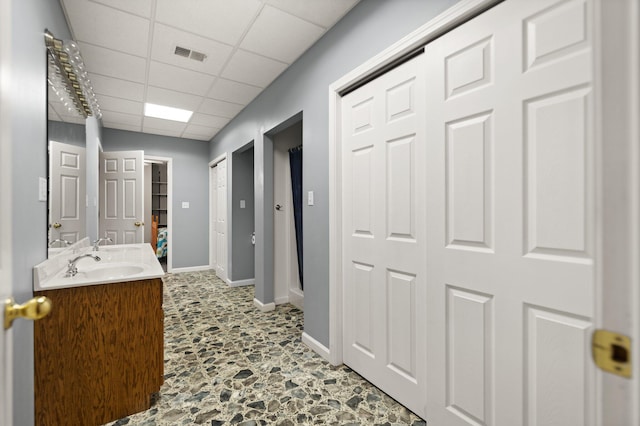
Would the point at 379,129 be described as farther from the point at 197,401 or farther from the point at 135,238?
the point at 135,238

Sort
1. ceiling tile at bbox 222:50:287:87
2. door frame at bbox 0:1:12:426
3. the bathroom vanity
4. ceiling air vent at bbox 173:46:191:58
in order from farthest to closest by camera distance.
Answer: ceiling tile at bbox 222:50:287:87, ceiling air vent at bbox 173:46:191:58, the bathroom vanity, door frame at bbox 0:1:12:426

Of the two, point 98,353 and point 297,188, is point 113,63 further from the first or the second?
point 98,353

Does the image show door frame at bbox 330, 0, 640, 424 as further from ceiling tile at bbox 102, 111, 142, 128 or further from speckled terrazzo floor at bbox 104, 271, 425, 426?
ceiling tile at bbox 102, 111, 142, 128

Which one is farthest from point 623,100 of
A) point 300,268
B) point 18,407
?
point 300,268

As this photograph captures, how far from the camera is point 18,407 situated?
1191 millimetres

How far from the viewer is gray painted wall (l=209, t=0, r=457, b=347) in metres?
1.72

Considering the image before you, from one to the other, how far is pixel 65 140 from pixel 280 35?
5.70 feet

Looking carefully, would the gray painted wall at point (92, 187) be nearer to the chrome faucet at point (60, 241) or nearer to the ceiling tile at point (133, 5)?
the chrome faucet at point (60, 241)

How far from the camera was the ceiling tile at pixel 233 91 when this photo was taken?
10.5 ft

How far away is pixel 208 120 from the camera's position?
4.41m

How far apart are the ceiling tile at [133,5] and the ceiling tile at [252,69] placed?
726 millimetres

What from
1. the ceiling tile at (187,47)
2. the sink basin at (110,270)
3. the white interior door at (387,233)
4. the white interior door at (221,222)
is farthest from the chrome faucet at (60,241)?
the white interior door at (221,222)

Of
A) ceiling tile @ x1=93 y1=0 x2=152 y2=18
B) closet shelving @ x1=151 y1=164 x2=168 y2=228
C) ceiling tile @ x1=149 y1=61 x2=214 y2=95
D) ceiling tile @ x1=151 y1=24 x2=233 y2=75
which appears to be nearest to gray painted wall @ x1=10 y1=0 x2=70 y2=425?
ceiling tile @ x1=93 y1=0 x2=152 y2=18

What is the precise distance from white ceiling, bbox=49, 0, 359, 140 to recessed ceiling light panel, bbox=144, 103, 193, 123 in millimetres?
258
